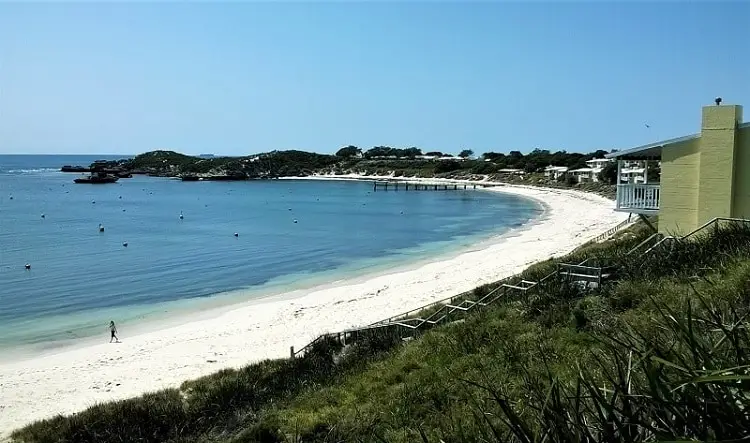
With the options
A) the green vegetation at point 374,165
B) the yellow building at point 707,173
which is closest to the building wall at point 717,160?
the yellow building at point 707,173

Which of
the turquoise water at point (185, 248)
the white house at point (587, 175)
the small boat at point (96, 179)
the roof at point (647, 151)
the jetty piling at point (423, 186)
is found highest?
the roof at point (647, 151)

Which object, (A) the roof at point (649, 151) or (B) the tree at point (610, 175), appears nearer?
(A) the roof at point (649, 151)

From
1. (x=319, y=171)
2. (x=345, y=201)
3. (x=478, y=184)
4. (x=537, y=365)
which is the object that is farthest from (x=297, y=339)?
Answer: (x=319, y=171)

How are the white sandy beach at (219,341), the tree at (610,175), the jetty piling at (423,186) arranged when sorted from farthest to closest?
the jetty piling at (423,186)
the tree at (610,175)
the white sandy beach at (219,341)

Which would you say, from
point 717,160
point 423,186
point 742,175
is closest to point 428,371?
point 717,160

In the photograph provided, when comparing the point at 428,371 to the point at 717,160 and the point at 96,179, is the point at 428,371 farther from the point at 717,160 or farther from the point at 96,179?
the point at 96,179

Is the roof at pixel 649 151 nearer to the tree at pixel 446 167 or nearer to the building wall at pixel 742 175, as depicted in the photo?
the building wall at pixel 742 175

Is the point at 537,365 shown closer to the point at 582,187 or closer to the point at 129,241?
the point at 129,241
